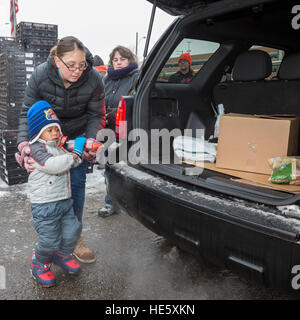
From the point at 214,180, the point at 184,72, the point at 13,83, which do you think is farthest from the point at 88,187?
the point at 214,180

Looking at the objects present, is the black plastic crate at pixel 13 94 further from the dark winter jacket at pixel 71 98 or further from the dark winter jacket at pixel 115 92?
the dark winter jacket at pixel 71 98

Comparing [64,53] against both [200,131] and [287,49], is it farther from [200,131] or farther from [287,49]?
[287,49]

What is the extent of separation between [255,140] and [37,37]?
168 inches

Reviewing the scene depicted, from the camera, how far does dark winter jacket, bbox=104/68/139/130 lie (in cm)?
324

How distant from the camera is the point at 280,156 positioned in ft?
6.52

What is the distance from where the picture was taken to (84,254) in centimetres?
250

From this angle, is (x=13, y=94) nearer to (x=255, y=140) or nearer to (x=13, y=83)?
(x=13, y=83)

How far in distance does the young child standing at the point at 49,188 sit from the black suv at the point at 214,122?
0.34 m

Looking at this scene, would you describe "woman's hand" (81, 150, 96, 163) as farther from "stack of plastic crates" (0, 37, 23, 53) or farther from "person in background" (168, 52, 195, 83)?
"stack of plastic crates" (0, 37, 23, 53)

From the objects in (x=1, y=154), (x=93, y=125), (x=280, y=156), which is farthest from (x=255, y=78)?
(x=1, y=154)

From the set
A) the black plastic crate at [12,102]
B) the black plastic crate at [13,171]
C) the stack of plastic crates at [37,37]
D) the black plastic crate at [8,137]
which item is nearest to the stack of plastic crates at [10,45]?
the stack of plastic crates at [37,37]

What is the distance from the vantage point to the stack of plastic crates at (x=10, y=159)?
13.4 feet

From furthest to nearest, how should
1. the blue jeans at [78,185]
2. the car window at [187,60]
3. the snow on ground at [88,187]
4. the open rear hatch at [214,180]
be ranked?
the snow on ground at [88,187] < the car window at [187,60] < the blue jeans at [78,185] < the open rear hatch at [214,180]

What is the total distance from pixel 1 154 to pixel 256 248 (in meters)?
3.80
